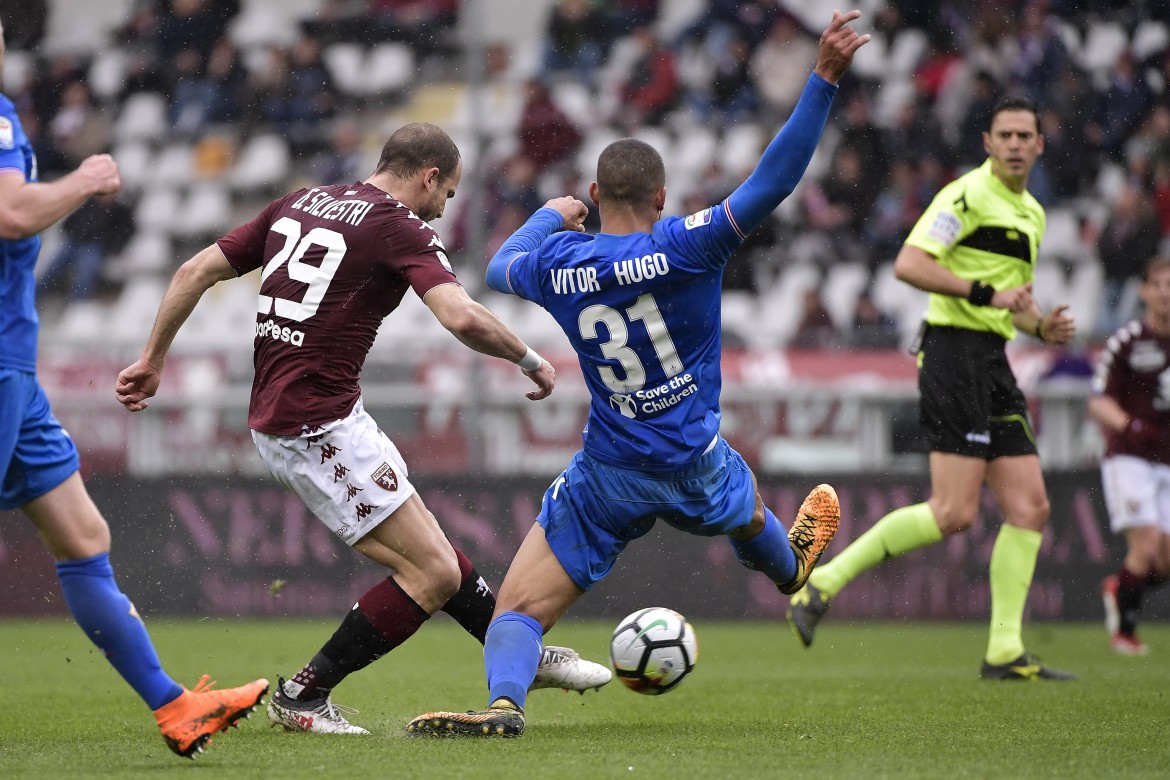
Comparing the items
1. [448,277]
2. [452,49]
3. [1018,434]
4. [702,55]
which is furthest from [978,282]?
[452,49]

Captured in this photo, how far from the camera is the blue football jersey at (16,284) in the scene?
4.38 meters

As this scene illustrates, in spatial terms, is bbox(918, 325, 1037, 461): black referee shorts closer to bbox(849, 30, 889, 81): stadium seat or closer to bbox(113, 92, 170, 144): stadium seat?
bbox(849, 30, 889, 81): stadium seat

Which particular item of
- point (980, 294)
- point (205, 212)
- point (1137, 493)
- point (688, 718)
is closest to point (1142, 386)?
point (1137, 493)

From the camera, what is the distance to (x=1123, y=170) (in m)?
14.7

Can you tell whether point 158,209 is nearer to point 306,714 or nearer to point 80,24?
point 80,24

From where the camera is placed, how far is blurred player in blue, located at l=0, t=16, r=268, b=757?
441 cm

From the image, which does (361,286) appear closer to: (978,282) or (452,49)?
(978,282)

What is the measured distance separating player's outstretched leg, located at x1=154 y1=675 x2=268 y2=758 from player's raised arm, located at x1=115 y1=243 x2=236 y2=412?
1262mm

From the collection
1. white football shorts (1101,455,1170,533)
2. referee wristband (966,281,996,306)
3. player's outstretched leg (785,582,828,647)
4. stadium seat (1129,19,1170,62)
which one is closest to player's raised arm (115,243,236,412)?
player's outstretched leg (785,582,828,647)

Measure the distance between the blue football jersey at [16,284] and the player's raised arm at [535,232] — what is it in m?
1.54

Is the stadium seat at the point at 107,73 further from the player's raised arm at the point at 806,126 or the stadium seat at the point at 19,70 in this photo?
the player's raised arm at the point at 806,126

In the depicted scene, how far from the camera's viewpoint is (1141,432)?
9.31m

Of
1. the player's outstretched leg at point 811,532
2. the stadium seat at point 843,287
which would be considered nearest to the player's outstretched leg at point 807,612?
the player's outstretched leg at point 811,532

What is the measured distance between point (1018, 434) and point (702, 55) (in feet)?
31.1
